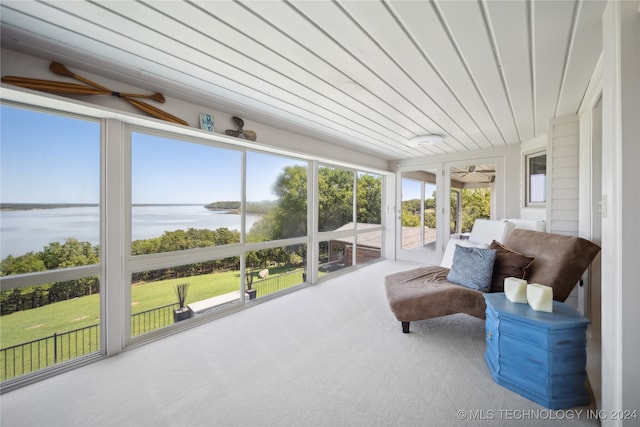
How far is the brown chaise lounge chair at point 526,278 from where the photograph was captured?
1.97 m

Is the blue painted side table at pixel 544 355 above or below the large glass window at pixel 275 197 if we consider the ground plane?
below

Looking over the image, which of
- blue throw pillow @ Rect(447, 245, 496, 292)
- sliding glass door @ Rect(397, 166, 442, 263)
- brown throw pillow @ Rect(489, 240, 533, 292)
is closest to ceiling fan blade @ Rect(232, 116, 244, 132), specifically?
blue throw pillow @ Rect(447, 245, 496, 292)

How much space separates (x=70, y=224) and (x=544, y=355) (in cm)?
336

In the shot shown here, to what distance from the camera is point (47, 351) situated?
1.86 meters

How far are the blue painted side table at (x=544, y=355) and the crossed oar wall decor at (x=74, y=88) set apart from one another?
10.1 ft

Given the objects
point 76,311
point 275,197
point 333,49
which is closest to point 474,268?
point 333,49

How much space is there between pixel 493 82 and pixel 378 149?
2558 millimetres

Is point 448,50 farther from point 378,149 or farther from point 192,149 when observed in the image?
point 378,149

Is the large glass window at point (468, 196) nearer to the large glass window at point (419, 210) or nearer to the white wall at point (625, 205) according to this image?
the large glass window at point (419, 210)

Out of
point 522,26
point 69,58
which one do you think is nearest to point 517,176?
point 522,26

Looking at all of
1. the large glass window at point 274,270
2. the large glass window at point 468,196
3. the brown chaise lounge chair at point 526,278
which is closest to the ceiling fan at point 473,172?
the large glass window at point 468,196

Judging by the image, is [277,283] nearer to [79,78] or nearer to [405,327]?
[405,327]

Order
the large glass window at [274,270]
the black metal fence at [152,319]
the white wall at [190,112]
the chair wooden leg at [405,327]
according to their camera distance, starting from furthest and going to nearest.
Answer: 1. the large glass window at [274,270]
2. the chair wooden leg at [405,327]
3. the black metal fence at [152,319]
4. the white wall at [190,112]

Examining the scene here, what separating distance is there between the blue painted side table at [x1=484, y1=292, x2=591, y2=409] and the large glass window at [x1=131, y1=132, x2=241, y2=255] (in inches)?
106
